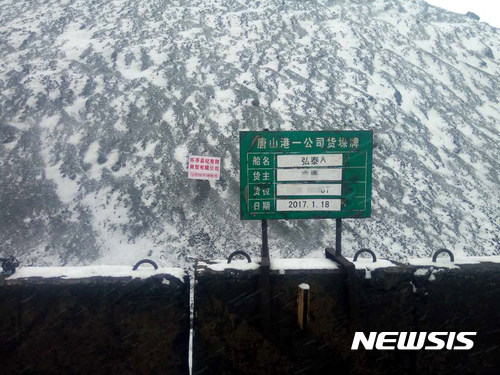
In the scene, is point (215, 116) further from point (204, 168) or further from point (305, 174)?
point (305, 174)

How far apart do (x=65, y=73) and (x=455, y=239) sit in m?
13.1

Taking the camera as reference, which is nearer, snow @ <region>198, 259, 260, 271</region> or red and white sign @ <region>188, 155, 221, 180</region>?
snow @ <region>198, 259, 260, 271</region>

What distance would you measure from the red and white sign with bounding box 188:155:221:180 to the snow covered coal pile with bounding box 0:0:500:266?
238mm

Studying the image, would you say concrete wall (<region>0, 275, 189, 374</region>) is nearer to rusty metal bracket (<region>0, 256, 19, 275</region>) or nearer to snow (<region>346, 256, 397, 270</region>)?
rusty metal bracket (<region>0, 256, 19, 275</region>)

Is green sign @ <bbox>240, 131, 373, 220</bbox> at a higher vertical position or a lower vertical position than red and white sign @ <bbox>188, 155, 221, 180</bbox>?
higher

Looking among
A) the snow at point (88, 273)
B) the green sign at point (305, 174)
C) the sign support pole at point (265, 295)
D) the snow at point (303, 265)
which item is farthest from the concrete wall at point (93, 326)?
the green sign at point (305, 174)

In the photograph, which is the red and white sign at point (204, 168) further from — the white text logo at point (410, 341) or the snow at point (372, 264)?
the white text logo at point (410, 341)

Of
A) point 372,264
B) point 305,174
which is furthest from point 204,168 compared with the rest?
point 372,264

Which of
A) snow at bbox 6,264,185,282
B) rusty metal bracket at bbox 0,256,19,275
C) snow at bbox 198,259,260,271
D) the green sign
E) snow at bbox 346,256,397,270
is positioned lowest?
snow at bbox 346,256,397,270

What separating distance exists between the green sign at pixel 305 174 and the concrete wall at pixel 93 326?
109 centimetres

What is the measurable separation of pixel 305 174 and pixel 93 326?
2239 millimetres

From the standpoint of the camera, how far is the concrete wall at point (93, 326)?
10.6ft

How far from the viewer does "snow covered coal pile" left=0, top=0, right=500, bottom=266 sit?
30.7 feet

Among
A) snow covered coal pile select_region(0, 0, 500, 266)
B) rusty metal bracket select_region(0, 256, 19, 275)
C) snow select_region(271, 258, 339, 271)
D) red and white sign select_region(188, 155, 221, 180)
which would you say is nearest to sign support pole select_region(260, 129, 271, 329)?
snow select_region(271, 258, 339, 271)
